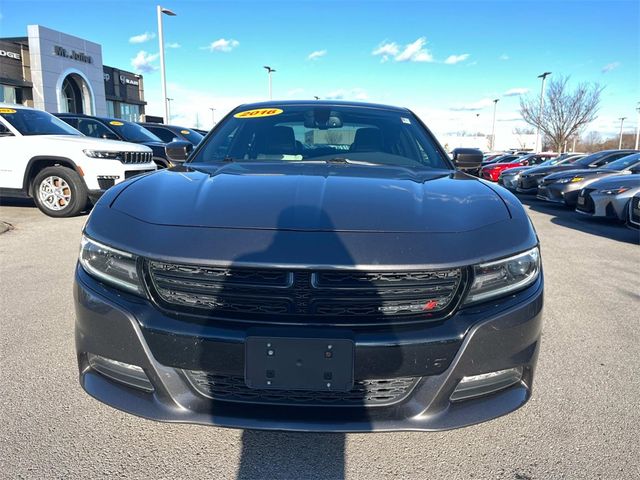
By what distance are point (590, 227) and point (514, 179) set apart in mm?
7714

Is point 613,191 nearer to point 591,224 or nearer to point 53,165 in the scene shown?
point 591,224

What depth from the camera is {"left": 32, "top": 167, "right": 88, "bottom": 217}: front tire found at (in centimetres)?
761

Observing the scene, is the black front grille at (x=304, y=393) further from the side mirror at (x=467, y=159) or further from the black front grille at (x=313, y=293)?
the side mirror at (x=467, y=159)

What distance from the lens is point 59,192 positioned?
7746mm

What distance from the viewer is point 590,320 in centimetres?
383

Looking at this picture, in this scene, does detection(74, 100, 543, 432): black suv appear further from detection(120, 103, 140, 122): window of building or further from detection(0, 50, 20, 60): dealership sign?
detection(120, 103, 140, 122): window of building

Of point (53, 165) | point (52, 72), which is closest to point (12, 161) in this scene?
point (53, 165)

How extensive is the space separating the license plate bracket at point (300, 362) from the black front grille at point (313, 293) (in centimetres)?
11

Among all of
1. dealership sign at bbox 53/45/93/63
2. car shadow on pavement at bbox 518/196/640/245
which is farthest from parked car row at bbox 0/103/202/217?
dealership sign at bbox 53/45/93/63

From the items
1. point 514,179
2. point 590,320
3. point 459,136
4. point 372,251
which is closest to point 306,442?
point 372,251

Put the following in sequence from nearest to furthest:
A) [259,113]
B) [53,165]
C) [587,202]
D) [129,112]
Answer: [259,113] < [53,165] < [587,202] < [129,112]

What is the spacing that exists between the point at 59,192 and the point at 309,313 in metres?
7.41

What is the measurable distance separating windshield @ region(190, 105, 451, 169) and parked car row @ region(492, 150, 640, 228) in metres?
5.46

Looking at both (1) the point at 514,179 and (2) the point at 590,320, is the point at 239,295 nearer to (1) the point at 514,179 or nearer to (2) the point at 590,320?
(2) the point at 590,320
